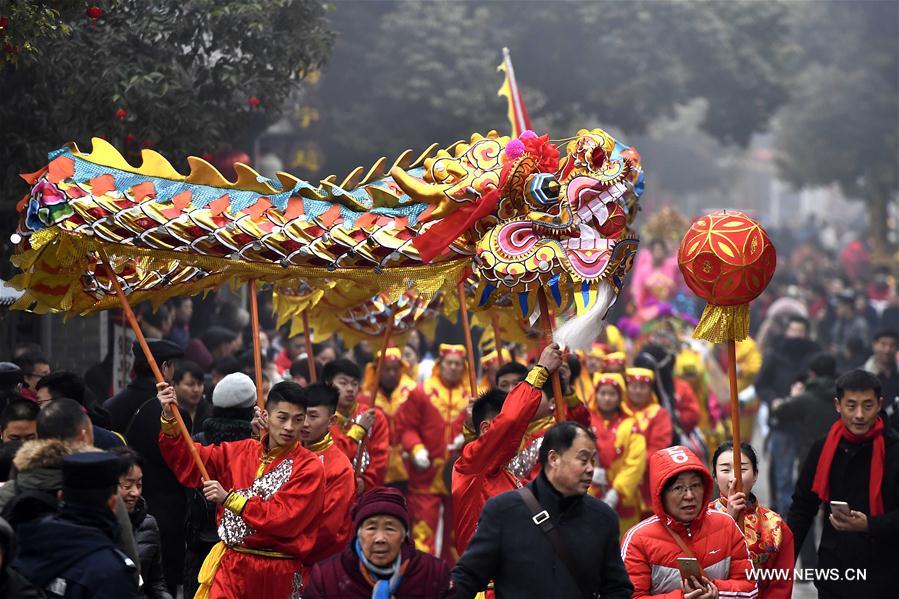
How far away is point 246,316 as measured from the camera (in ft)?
53.0

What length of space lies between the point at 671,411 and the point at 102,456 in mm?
7949

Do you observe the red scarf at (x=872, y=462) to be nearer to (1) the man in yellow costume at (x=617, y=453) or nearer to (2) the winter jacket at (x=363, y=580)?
(2) the winter jacket at (x=363, y=580)

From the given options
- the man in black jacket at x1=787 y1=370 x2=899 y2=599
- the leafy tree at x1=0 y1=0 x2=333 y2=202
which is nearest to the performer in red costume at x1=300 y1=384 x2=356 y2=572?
the man in black jacket at x1=787 y1=370 x2=899 y2=599

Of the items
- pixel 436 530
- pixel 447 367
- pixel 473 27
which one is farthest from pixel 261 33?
pixel 473 27

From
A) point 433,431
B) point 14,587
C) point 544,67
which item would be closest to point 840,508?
point 14,587

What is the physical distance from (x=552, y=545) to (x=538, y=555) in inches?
2.6

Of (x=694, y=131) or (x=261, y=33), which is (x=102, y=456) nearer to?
(x=261, y=33)

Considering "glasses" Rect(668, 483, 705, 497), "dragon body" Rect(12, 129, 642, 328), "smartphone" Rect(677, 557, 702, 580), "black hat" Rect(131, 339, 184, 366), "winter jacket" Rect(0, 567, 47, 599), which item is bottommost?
"smartphone" Rect(677, 557, 702, 580)

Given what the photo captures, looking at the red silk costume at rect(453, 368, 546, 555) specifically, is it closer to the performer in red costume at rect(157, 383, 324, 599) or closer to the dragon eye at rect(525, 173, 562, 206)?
the performer in red costume at rect(157, 383, 324, 599)

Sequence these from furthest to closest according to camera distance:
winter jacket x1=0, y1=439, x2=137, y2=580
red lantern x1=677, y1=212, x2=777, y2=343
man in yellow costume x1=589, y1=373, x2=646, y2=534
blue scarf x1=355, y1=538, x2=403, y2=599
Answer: man in yellow costume x1=589, y1=373, x2=646, y2=534
red lantern x1=677, y1=212, x2=777, y2=343
blue scarf x1=355, y1=538, x2=403, y2=599
winter jacket x1=0, y1=439, x2=137, y2=580

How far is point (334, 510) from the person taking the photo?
8.05m

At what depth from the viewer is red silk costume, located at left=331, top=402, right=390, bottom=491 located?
9805mm

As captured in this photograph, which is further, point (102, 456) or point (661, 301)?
point (661, 301)

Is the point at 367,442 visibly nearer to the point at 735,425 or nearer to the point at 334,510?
the point at 334,510
